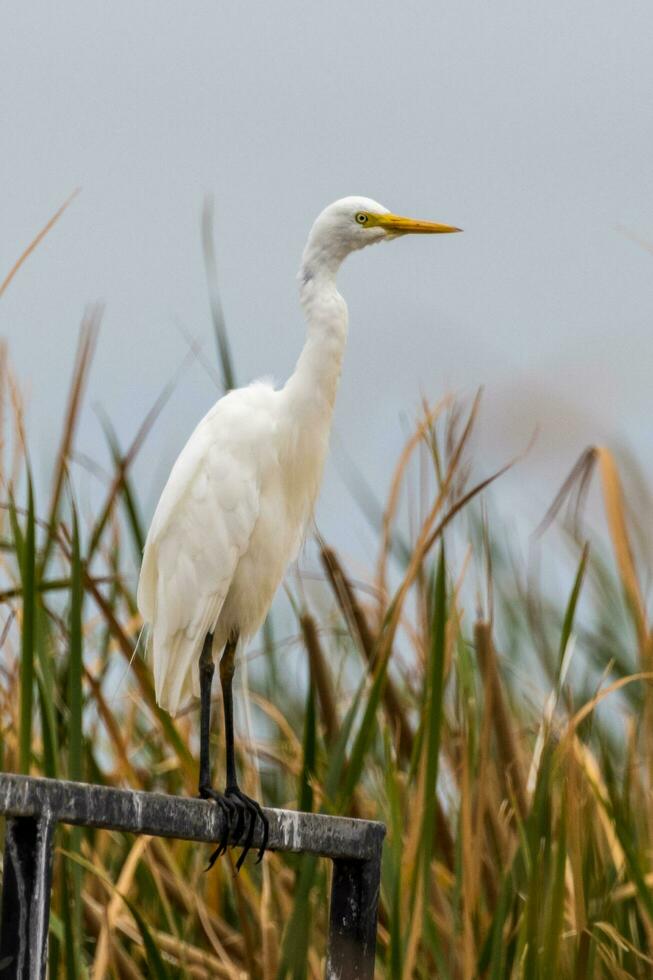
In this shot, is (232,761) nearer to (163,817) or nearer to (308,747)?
(308,747)

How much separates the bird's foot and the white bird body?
0.21m

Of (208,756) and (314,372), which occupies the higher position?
(314,372)

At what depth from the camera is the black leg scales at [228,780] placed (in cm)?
183

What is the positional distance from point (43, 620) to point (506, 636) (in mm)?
1048

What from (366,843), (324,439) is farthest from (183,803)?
(324,439)

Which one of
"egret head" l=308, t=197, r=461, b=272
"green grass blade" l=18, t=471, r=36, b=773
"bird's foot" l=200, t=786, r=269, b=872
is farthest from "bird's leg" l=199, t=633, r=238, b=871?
"egret head" l=308, t=197, r=461, b=272

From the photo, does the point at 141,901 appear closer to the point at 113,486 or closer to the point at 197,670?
the point at 197,670

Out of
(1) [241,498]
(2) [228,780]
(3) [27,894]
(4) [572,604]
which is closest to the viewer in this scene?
(3) [27,894]

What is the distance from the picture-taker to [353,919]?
157cm

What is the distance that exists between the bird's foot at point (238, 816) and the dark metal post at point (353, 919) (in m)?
0.19

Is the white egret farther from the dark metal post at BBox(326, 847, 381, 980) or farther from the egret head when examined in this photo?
the dark metal post at BBox(326, 847, 381, 980)

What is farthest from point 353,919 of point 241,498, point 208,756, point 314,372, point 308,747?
point 314,372

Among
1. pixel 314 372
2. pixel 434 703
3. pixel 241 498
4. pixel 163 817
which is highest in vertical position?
pixel 314 372

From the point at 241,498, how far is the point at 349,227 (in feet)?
1.44
